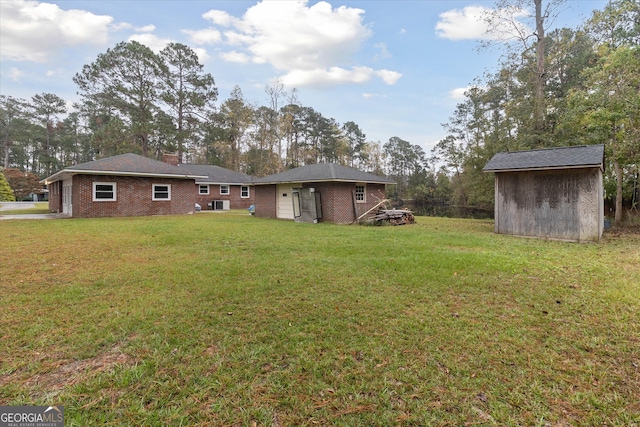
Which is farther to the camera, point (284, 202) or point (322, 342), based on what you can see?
point (284, 202)

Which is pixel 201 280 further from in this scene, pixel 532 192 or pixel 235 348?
pixel 532 192

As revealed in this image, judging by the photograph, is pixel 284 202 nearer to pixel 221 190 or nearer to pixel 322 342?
pixel 221 190

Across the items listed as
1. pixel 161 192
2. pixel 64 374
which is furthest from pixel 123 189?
pixel 64 374

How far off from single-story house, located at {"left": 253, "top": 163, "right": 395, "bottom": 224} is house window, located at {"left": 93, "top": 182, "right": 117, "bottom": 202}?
819 centimetres

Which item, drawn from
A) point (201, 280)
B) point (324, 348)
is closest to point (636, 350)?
point (324, 348)

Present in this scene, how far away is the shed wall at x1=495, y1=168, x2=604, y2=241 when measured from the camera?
372 inches

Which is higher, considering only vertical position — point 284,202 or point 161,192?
point 161,192

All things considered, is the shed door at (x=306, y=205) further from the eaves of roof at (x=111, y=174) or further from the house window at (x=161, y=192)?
the house window at (x=161, y=192)

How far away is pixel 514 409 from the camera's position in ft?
6.86

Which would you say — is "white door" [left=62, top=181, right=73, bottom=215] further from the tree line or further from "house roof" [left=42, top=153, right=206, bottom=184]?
the tree line

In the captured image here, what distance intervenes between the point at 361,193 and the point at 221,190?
52.8ft

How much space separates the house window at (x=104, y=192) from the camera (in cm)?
1602

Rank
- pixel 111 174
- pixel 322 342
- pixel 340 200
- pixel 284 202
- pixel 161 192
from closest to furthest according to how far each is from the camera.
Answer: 1. pixel 322 342
2. pixel 340 200
3. pixel 111 174
4. pixel 284 202
5. pixel 161 192

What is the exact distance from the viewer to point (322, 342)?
2.98 meters
